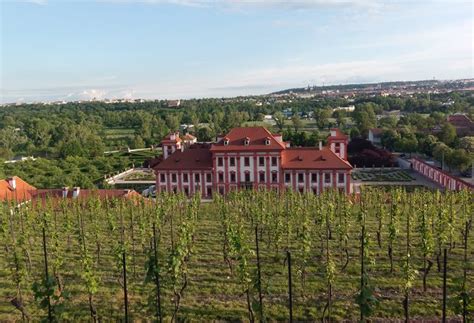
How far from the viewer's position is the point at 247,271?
Answer: 13586mm

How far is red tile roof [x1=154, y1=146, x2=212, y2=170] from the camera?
127 feet

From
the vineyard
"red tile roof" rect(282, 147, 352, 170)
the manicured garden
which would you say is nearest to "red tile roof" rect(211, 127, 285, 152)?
"red tile roof" rect(282, 147, 352, 170)

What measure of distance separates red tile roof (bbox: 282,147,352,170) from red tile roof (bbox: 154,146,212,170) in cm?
672

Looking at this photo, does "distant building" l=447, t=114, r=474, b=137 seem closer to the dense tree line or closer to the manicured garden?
the dense tree line

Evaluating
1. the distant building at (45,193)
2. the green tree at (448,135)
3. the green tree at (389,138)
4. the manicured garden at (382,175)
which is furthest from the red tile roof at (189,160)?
the green tree at (448,135)

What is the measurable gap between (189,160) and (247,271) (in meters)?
26.3

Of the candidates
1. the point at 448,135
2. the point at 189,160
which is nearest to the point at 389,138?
the point at 448,135

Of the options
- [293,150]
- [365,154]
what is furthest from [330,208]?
[365,154]

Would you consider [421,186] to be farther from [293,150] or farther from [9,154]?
[9,154]

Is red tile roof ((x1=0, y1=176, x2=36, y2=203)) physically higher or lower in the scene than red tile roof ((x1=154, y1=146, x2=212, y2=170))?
lower

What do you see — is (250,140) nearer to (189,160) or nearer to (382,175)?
(189,160)

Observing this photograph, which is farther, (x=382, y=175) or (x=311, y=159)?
(x=382, y=175)

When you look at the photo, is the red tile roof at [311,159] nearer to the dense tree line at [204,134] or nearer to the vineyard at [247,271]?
the vineyard at [247,271]

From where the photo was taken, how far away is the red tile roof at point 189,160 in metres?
38.7
